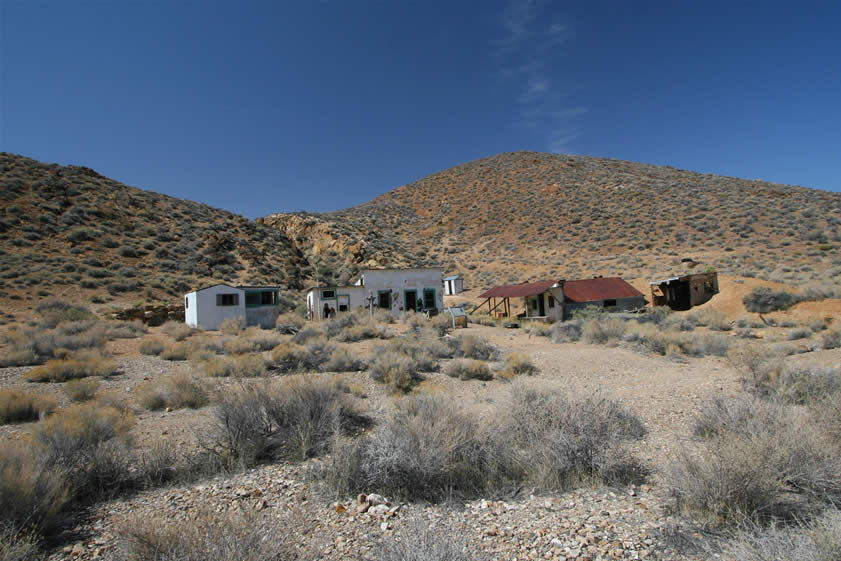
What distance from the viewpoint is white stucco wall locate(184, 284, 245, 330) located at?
20.2 m

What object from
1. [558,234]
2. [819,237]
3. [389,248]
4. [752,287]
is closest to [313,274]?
[389,248]

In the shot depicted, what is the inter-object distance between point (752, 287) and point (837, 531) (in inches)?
957

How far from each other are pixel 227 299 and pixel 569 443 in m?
20.5

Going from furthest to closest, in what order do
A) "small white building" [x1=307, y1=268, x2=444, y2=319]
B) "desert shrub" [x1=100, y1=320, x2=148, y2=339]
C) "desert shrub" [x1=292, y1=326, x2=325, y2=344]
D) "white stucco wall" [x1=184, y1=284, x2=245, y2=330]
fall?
"small white building" [x1=307, y1=268, x2=444, y2=319]
"white stucco wall" [x1=184, y1=284, x2=245, y2=330]
"desert shrub" [x1=100, y1=320, x2=148, y2=339]
"desert shrub" [x1=292, y1=326, x2=325, y2=344]

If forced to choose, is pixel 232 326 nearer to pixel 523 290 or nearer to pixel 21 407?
pixel 21 407

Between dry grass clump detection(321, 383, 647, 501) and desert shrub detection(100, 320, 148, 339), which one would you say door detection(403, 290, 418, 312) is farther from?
dry grass clump detection(321, 383, 647, 501)

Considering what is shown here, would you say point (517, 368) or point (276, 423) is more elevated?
point (276, 423)

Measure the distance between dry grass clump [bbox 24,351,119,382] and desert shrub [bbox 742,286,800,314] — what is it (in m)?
25.9

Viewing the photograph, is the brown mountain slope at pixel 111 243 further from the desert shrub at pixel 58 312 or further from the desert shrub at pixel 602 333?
the desert shrub at pixel 602 333

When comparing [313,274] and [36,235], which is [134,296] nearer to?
[36,235]

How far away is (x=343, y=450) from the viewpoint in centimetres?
445

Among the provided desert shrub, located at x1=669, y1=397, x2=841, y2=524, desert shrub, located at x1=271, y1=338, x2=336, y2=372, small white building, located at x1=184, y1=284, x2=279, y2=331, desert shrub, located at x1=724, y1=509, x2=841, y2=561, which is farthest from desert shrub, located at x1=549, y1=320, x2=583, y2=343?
small white building, located at x1=184, y1=284, x2=279, y2=331

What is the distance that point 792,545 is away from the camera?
260 centimetres

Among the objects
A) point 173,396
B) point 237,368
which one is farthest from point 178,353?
point 173,396
